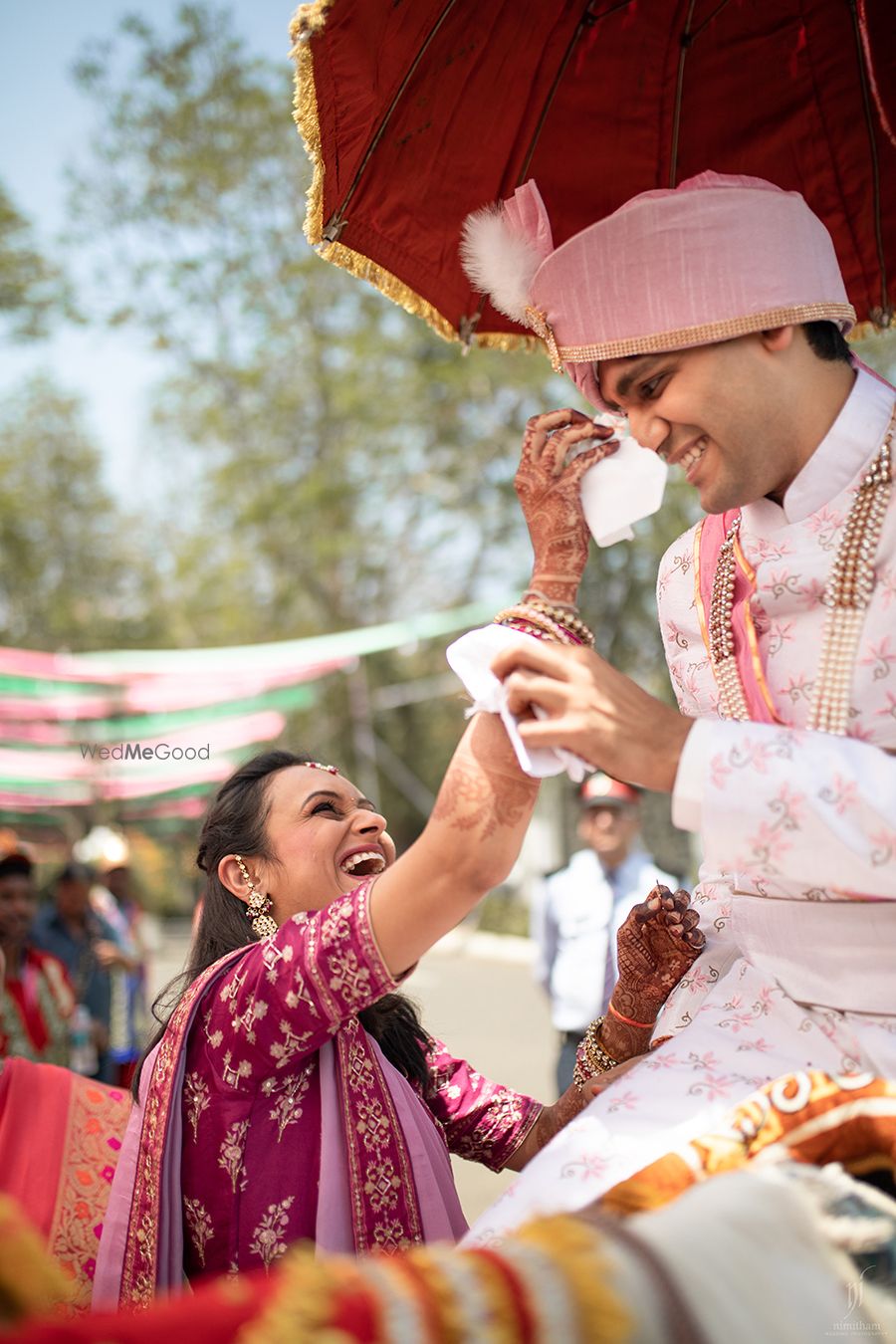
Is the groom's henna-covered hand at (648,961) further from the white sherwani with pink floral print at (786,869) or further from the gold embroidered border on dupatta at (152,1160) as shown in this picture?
the gold embroidered border on dupatta at (152,1160)

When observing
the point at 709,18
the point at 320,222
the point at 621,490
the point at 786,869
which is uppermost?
the point at 709,18

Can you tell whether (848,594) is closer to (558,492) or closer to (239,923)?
(558,492)

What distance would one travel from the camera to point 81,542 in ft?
83.3

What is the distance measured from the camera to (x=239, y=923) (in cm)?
272

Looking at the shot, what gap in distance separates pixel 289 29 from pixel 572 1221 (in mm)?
1905

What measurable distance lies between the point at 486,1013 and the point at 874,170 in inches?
383

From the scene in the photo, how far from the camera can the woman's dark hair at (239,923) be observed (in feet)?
8.98

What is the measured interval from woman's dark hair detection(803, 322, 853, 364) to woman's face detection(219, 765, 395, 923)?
1280 mm

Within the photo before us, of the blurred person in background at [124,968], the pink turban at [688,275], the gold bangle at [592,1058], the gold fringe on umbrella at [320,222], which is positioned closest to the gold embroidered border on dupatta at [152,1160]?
the gold bangle at [592,1058]

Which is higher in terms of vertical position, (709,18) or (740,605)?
(709,18)

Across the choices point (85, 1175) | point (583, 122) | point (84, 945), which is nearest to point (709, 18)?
point (583, 122)

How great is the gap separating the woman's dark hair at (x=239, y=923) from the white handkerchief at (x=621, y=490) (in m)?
1.07

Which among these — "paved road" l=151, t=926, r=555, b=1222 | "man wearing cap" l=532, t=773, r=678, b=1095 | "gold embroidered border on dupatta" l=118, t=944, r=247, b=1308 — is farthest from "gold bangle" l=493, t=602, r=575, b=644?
"man wearing cap" l=532, t=773, r=678, b=1095

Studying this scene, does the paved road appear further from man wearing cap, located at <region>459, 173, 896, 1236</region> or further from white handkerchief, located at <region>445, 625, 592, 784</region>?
white handkerchief, located at <region>445, 625, 592, 784</region>
